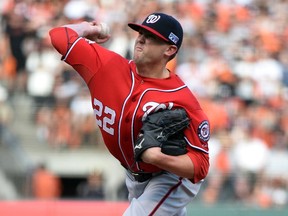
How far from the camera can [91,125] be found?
1050 cm

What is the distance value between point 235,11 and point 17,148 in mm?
4237

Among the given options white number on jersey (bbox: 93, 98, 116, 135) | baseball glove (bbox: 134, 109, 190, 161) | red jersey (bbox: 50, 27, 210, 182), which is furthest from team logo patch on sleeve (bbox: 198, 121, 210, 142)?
white number on jersey (bbox: 93, 98, 116, 135)

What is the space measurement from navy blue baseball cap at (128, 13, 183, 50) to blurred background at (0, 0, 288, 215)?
458 centimetres

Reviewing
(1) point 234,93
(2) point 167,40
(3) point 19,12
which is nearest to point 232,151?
(1) point 234,93

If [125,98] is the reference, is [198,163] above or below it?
below

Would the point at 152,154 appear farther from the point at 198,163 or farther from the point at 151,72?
the point at 151,72

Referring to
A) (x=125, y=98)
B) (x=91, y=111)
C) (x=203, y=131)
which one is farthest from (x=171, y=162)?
(x=91, y=111)

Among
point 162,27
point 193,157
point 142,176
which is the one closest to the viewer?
point 193,157

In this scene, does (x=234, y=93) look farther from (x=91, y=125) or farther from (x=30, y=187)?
(x=30, y=187)

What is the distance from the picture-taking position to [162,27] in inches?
212

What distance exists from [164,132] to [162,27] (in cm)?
74

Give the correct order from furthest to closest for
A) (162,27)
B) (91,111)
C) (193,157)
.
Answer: (91,111) → (162,27) → (193,157)

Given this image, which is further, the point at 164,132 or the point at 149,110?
the point at 149,110

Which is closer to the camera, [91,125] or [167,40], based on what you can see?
[167,40]
